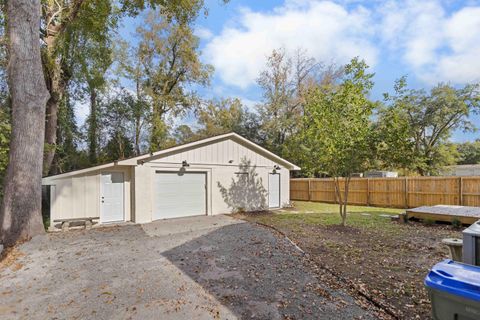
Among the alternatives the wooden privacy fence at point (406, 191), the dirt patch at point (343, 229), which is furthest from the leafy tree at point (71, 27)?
the wooden privacy fence at point (406, 191)

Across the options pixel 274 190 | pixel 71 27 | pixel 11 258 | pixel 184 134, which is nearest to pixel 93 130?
pixel 71 27

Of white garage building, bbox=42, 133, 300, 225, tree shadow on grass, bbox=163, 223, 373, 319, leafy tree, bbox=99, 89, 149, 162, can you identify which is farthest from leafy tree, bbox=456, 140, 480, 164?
tree shadow on grass, bbox=163, 223, 373, 319

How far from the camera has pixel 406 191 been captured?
13219mm

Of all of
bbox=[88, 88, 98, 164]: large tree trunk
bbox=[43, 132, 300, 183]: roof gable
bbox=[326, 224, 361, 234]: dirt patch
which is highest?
bbox=[88, 88, 98, 164]: large tree trunk

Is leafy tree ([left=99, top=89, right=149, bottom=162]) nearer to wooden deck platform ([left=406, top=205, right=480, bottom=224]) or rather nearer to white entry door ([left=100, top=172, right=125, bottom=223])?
white entry door ([left=100, top=172, right=125, bottom=223])

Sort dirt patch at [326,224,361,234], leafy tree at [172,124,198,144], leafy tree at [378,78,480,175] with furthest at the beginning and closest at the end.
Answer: leafy tree at [172,124,198,144] < leafy tree at [378,78,480,175] < dirt patch at [326,224,361,234]

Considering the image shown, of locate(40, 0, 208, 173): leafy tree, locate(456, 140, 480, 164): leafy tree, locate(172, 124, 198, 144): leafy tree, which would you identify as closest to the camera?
locate(40, 0, 208, 173): leafy tree

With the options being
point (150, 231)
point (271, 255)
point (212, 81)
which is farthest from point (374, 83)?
point (212, 81)

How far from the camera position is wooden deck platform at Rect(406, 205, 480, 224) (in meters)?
8.19

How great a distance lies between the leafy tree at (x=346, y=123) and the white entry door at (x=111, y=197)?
7.25 meters

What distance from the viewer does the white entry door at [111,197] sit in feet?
31.4

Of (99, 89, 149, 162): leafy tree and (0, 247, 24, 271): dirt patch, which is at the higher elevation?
(99, 89, 149, 162): leafy tree

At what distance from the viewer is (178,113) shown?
19.7 metres

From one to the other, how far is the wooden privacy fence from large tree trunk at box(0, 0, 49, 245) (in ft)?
48.6
